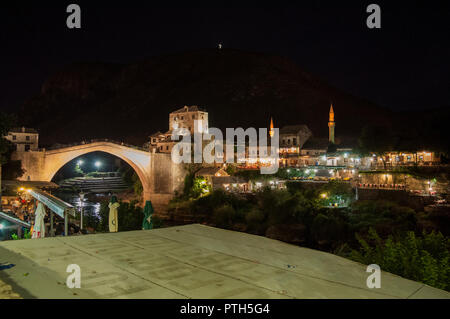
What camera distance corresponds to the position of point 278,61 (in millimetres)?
177000

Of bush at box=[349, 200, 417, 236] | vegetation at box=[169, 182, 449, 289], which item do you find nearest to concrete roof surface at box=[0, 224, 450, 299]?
vegetation at box=[169, 182, 449, 289]

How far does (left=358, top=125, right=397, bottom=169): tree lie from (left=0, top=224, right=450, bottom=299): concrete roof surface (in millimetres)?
41546

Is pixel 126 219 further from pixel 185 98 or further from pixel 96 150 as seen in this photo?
pixel 185 98

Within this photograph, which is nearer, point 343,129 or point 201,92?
point 343,129

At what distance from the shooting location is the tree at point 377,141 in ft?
144

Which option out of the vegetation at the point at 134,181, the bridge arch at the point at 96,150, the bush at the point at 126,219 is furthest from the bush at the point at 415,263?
the vegetation at the point at 134,181

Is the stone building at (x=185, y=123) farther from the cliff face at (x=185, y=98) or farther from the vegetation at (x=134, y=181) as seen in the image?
the cliff face at (x=185, y=98)

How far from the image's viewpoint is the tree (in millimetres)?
43969

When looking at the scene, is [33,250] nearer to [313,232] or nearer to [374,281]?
[374,281]

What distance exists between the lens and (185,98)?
139 m

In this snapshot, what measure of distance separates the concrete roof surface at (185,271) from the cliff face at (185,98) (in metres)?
98.0

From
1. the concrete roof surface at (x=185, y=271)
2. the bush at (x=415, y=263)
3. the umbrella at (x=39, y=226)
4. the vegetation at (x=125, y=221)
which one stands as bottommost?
the vegetation at (x=125, y=221)
